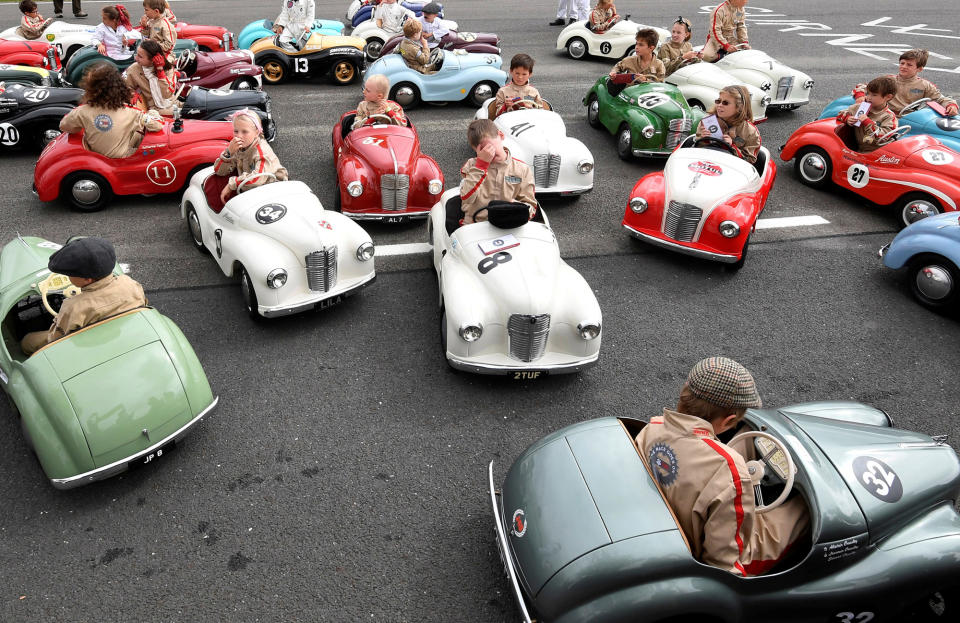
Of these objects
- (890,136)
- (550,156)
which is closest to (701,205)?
(550,156)

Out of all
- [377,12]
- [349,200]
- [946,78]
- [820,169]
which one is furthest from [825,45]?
[349,200]

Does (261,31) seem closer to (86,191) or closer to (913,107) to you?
(86,191)

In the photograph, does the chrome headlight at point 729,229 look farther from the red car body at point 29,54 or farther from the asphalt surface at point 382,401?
the red car body at point 29,54

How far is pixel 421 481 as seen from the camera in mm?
4840

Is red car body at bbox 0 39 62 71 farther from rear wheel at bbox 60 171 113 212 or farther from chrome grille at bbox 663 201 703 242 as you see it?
chrome grille at bbox 663 201 703 242

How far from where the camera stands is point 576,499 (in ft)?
11.8

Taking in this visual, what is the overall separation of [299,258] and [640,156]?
5755 millimetres

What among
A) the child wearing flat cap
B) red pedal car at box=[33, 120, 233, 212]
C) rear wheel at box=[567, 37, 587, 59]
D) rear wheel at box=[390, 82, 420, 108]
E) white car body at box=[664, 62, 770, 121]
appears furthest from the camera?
rear wheel at box=[567, 37, 587, 59]

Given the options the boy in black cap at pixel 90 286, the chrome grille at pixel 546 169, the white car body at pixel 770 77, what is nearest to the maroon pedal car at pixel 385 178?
the chrome grille at pixel 546 169

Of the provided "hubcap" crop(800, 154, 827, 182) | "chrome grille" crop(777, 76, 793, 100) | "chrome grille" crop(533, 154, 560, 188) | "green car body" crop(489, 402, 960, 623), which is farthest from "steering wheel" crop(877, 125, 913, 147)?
"green car body" crop(489, 402, 960, 623)

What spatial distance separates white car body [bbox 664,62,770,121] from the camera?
11.1 metres

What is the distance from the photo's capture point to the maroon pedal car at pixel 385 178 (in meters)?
7.77

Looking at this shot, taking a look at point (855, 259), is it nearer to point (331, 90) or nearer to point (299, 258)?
point (299, 258)

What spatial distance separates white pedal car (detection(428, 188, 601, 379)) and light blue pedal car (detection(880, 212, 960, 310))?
11.8 ft
